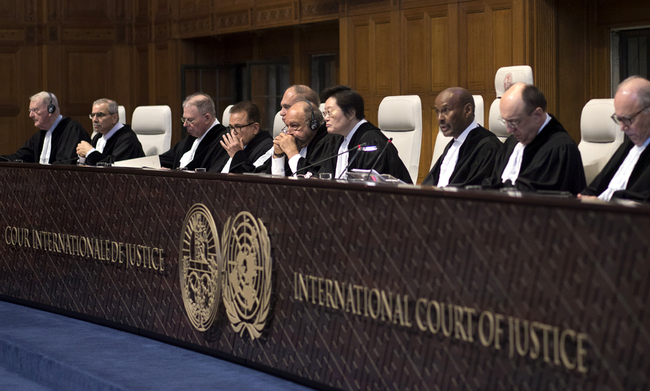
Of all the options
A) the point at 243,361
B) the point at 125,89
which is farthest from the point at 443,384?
the point at 125,89

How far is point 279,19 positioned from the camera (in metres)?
10.1

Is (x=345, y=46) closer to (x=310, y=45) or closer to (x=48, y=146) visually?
(x=310, y=45)

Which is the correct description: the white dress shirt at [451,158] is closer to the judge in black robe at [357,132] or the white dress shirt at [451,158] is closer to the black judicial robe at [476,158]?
the black judicial robe at [476,158]

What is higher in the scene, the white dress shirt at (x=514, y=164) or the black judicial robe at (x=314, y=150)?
the black judicial robe at (x=314, y=150)

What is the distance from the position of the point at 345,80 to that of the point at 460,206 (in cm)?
711

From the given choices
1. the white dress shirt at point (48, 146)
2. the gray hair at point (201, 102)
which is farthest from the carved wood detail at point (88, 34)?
the gray hair at point (201, 102)

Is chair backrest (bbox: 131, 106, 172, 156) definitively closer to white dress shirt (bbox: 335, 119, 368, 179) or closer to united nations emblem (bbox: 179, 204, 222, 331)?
white dress shirt (bbox: 335, 119, 368, 179)

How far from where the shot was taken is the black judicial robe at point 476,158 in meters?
3.91

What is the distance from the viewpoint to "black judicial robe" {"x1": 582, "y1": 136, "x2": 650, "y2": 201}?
267cm

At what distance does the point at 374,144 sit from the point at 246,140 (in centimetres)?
121

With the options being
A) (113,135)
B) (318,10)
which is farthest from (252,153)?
(318,10)

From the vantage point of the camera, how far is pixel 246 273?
2.81 m

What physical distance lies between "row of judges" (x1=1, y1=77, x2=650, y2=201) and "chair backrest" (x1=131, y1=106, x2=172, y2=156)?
439mm

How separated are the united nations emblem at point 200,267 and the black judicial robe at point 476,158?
4.55 feet
